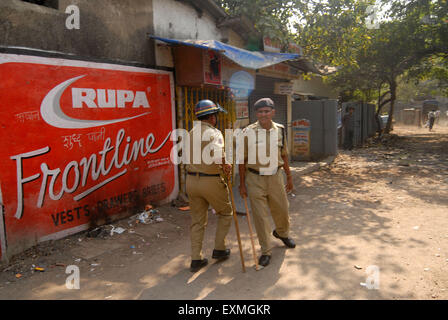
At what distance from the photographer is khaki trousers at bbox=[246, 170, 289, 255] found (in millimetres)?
4020

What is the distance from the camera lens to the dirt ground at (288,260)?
338cm

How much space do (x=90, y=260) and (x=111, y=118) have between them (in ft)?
6.82

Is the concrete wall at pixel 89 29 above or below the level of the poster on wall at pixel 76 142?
above

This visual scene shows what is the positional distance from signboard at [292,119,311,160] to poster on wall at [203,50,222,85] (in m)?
5.32

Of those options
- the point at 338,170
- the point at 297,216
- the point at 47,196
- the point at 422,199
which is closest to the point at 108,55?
the point at 47,196

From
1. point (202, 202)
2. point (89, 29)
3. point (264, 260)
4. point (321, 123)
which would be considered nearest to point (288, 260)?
point (264, 260)

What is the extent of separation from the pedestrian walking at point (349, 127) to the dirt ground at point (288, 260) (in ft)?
30.4

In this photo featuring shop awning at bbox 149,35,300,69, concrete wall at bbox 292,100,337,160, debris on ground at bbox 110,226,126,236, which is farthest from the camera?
concrete wall at bbox 292,100,337,160

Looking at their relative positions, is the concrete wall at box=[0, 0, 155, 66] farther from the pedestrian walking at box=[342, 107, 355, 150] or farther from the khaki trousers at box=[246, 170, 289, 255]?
the pedestrian walking at box=[342, 107, 355, 150]

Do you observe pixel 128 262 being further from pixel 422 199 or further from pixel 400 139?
pixel 400 139

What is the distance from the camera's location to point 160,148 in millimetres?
6250

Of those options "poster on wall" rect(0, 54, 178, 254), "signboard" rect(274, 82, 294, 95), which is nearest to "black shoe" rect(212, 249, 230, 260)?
"poster on wall" rect(0, 54, 178, 254)

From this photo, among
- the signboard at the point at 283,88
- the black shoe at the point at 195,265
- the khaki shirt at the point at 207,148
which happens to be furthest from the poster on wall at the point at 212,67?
the signboard at the point at 283,88

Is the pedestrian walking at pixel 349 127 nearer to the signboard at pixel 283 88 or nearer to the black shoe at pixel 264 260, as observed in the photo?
the signboard at pixel 283 88
